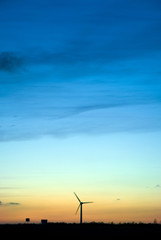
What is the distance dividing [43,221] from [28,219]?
2447 centimetres

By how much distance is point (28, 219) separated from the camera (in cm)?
17812

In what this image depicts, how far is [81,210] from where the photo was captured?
538 feet
